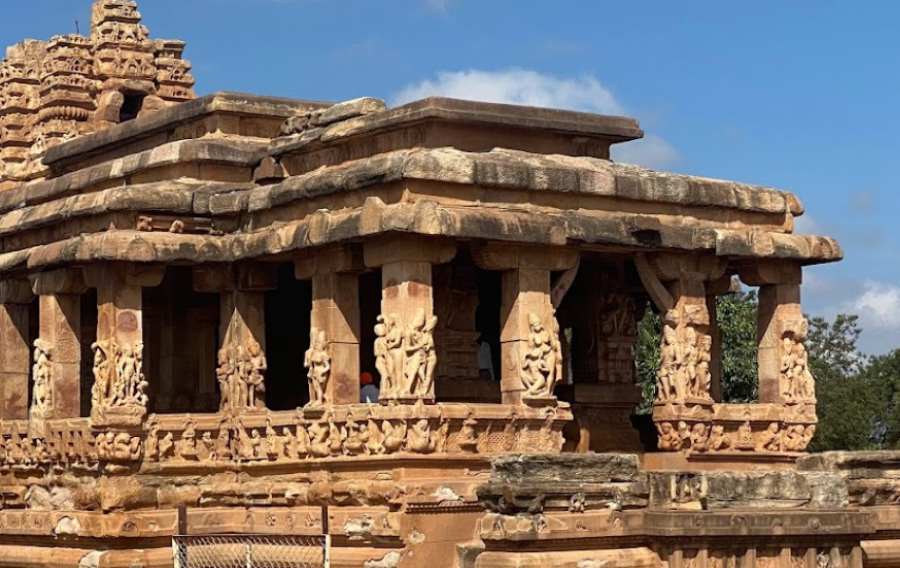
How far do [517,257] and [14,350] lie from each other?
6917 mm

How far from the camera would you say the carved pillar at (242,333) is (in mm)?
21828

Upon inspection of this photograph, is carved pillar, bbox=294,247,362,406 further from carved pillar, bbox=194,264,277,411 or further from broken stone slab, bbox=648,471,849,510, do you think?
broken stone slab, bbox=648,471,849,510

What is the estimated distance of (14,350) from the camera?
77.7 ft

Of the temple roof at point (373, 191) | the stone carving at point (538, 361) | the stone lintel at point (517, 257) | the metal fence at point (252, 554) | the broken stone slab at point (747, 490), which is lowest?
the metal fence at point (252, 554)

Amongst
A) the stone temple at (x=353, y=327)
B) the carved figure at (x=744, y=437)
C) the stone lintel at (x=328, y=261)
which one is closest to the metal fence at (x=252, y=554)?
the stone temple at (x=353, y=327)

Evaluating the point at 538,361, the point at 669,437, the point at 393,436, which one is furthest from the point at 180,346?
the point at 669,437

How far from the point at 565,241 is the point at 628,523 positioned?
17.8 feet

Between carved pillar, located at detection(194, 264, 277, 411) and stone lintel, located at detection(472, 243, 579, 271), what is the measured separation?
3.01 meters

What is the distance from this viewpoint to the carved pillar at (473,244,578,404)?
1988 cm

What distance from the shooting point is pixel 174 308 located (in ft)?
76.9

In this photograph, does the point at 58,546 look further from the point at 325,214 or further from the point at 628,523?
the point at 628,523

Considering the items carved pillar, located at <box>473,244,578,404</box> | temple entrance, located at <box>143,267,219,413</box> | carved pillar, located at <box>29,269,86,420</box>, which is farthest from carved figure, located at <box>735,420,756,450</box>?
carved pillar, located at <box>29,269,86,420</box>

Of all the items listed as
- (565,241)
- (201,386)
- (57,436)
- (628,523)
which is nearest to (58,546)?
(57,436)

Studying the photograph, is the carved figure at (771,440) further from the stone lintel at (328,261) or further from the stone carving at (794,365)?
the stone lintel at (328,261)
